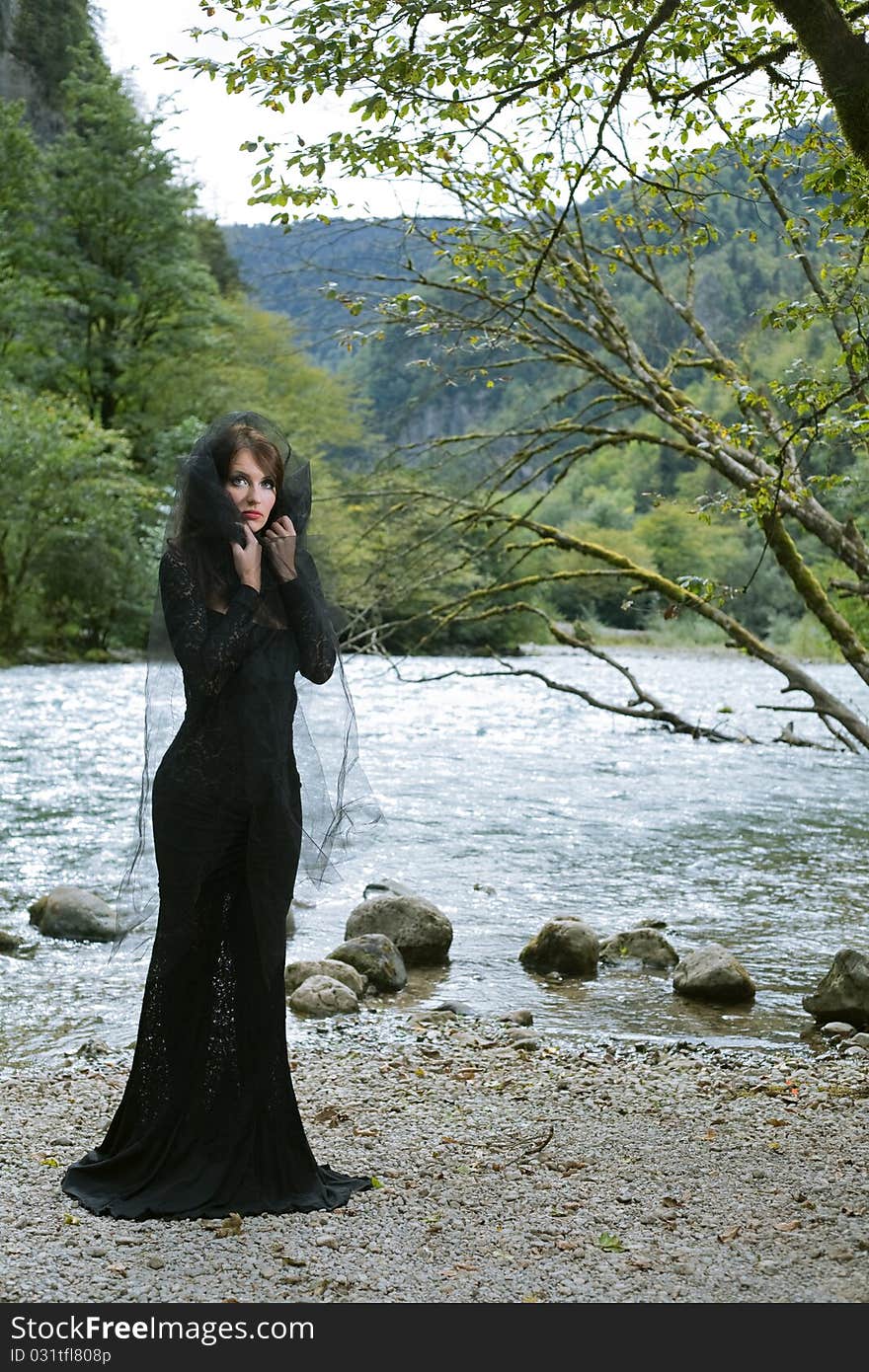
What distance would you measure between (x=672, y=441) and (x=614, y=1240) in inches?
221

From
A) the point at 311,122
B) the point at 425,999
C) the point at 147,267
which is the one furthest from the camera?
the point at 147,267

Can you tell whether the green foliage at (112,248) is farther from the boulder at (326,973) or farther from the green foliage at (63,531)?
the boulder at (326,973)

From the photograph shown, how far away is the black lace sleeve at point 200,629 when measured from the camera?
445cm

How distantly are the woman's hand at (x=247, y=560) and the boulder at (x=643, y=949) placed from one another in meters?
5.86

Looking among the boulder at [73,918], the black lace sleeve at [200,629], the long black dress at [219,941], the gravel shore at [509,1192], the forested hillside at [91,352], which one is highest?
the forested hillside at [91,352]

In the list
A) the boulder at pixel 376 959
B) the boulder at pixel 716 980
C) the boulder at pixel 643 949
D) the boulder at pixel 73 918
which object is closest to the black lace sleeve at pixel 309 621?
the boulder at pixel 376 959

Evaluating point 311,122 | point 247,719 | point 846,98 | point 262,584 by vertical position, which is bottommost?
point 247,719

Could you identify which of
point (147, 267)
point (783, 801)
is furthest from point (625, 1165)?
point (147, 267)

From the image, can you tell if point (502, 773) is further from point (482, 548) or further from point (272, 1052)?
point (272, 1052)

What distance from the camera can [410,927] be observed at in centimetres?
947

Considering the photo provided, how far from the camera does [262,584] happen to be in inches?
182

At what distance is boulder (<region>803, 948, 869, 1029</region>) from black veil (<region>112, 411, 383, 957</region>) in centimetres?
402

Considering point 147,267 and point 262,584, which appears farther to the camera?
point 147,267

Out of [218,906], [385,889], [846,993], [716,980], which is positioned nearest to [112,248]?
[385,889]
